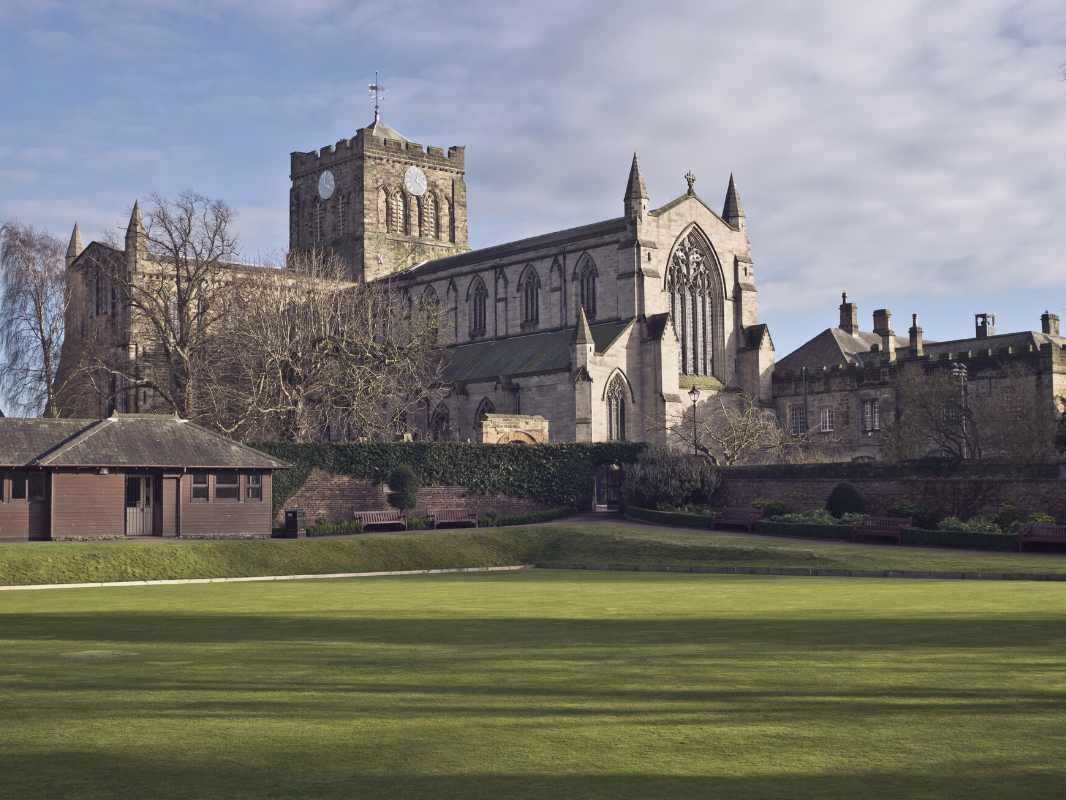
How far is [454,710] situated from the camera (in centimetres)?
1022

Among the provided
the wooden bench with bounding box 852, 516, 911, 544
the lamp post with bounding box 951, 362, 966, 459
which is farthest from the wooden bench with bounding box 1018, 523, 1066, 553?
the lamp post with bounding box 951, 362, 966, 459

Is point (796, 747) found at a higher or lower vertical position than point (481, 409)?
lower

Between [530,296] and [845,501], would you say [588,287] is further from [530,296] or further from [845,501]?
[845,501]

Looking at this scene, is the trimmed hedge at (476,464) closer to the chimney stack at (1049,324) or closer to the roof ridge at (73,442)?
the roof ridge at (73,442)

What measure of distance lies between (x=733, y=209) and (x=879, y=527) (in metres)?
33.6

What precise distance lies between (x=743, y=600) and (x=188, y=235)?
35.6 meters

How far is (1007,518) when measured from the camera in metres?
34.2

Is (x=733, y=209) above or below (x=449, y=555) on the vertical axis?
above

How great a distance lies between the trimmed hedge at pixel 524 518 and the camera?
43812 mm

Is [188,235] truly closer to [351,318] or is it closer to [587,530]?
[351,318]

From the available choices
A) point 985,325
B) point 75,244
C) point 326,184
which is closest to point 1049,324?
point 985,325

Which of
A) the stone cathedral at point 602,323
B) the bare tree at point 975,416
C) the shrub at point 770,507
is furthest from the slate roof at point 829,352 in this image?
the shrub at point 770,507

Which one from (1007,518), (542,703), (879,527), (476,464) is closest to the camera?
(542,703)

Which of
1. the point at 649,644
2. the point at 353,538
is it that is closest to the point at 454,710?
the point at 649,644
